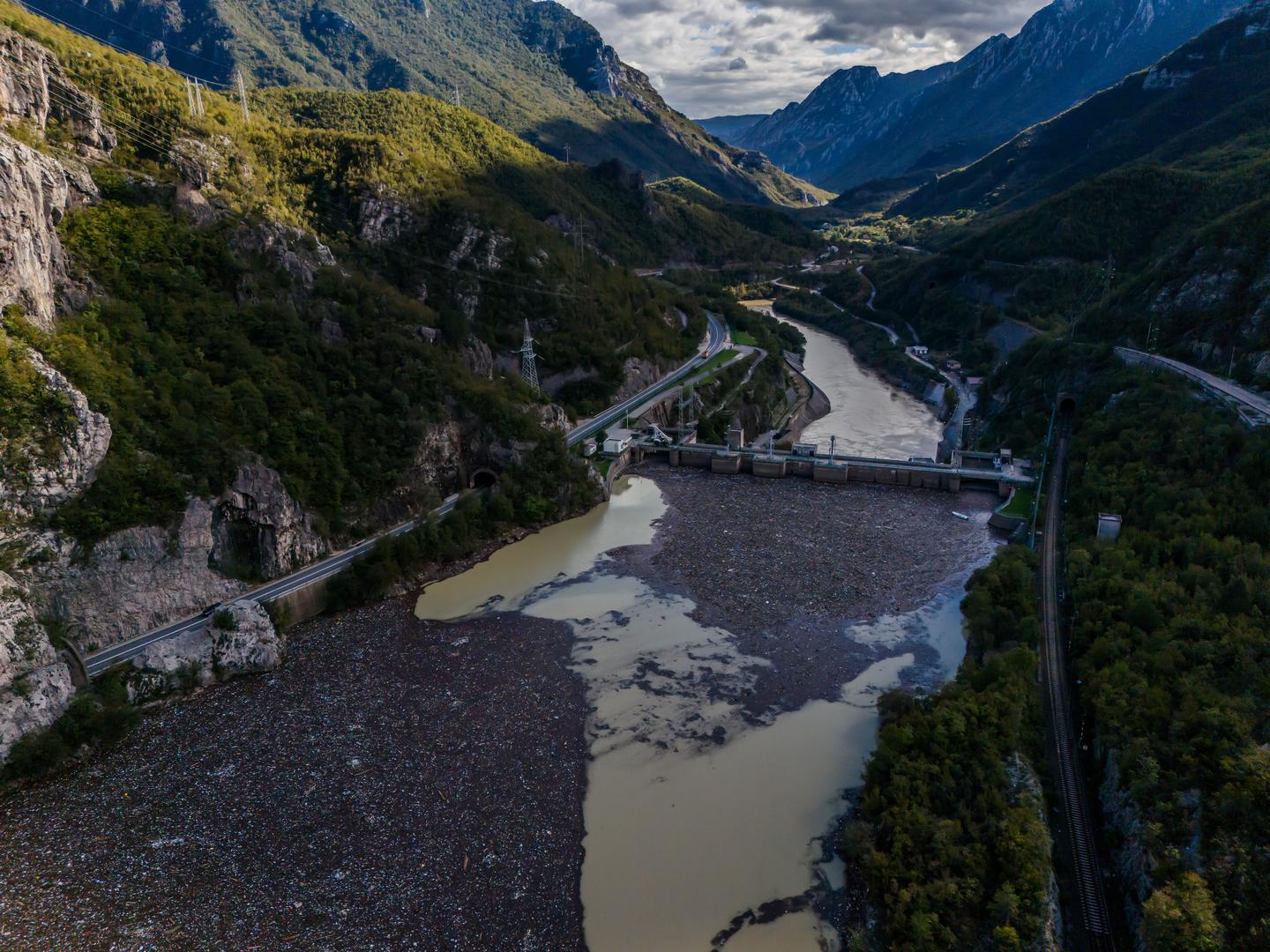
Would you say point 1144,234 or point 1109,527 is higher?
point 1144,234

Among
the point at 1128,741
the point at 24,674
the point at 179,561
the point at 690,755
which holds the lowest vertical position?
the point at 690,755

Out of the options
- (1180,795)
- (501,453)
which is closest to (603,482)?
(501,453)

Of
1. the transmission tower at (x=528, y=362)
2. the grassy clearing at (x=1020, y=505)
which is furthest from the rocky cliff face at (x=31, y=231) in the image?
the grassy clearing at (x=1020, y=505)

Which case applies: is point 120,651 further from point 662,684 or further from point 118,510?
point 662,684

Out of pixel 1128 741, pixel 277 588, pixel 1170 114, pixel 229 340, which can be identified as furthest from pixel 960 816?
pixel 1170 114

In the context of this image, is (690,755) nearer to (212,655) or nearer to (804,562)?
(804,562)

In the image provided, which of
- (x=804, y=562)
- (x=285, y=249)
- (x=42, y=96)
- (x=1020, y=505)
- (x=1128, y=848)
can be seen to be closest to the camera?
(x=1128, y=848)
